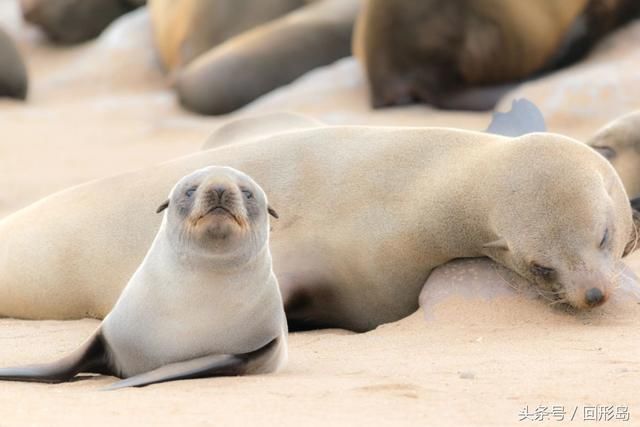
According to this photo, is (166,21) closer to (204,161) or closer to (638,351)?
(204,161)

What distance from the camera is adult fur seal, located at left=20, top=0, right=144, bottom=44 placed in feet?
56.1

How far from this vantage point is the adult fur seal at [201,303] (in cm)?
426

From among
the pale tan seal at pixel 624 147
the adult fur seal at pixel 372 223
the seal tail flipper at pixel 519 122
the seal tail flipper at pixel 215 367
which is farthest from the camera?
the pale tan seal at pixel 624 147

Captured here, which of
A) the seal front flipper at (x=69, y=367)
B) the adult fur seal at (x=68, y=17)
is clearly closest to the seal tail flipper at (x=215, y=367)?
the seal front flipper at (x=69, y=367)

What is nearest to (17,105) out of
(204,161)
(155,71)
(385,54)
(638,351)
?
(155,71)

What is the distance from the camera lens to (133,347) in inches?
176

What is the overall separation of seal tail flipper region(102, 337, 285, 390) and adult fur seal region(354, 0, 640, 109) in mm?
7137

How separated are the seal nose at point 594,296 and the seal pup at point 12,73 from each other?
10322mm

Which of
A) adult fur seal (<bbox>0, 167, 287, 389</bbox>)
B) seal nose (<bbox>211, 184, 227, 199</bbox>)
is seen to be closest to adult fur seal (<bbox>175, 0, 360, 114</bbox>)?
adult fur seal (<bbox>0, 167, 287, 389</bbox>)

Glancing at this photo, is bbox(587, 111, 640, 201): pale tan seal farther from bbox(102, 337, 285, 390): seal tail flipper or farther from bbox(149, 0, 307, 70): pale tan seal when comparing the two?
bbox(149, 0, 307, 70): pale tan seal

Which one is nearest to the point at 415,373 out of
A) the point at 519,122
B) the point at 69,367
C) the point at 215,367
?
the point at 215,367

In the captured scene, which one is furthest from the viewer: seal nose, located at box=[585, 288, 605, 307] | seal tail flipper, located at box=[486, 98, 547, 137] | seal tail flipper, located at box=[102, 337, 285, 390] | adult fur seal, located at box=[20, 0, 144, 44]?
adult fur seal, located at box=[20, 0, 144, 44]

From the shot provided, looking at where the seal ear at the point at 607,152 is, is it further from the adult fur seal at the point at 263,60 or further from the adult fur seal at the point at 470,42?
the adult fur seal at the point at 263,60

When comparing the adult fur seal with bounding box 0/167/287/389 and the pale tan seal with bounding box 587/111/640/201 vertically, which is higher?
the adult fur seal with bounding box 0/167/287/389
